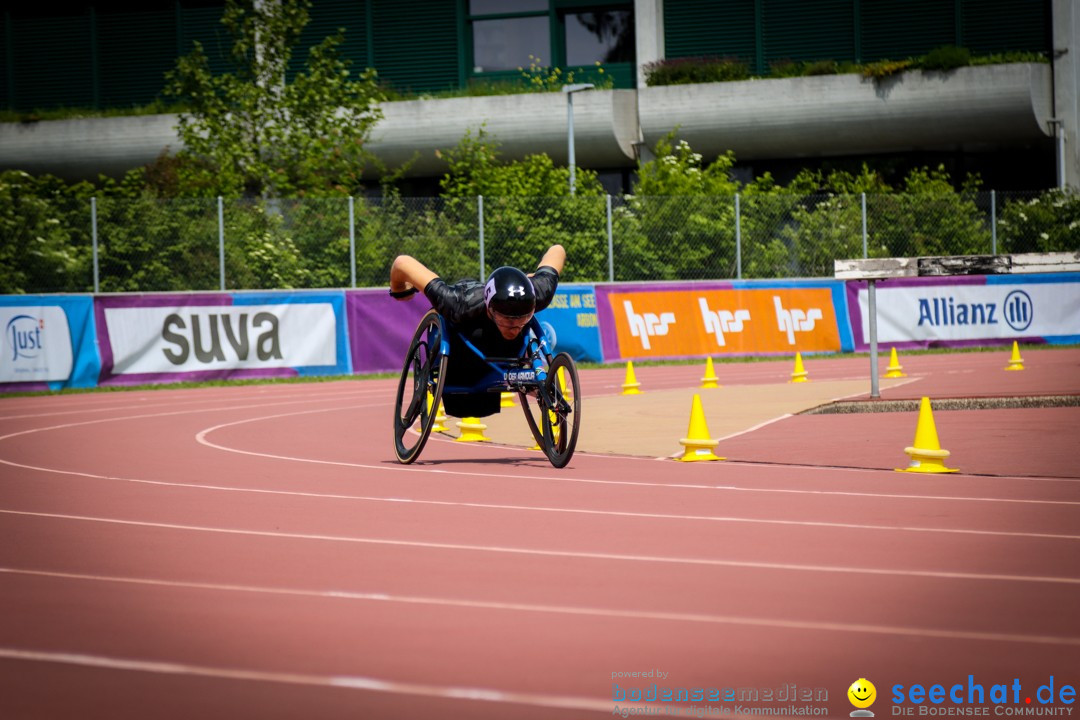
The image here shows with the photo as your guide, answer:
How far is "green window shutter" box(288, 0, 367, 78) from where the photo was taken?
46.8 meters

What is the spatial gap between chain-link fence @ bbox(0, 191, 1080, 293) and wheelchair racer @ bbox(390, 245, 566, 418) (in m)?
14.6

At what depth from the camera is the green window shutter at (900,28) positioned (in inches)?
1671

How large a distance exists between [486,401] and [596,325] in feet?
52.1

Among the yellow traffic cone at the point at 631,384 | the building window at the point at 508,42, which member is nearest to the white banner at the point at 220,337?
the yellow traffic cone at the point at 631,384

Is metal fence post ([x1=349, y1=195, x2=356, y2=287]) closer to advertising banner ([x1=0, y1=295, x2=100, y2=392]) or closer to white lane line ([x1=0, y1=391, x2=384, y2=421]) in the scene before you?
white lane line ([x1=0, y1=391, x2=384, y2=421])

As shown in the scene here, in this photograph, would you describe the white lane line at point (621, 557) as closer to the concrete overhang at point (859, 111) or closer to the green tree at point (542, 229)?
the green tree at point (542, 229)

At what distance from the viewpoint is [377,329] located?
25.6 m

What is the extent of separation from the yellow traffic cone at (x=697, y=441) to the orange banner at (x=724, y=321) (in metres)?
15.5

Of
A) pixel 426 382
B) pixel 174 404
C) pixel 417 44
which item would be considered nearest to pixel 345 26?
pixel 417 44

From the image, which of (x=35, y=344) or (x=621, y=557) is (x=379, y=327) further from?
(x=621, y=557)

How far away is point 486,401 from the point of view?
11.5 meters

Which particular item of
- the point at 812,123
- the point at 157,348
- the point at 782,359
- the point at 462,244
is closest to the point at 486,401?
the point at 157,348

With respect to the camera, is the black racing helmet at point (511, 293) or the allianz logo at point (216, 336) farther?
the allianz logo at point (216, 336)

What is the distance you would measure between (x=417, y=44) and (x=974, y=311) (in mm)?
23610
